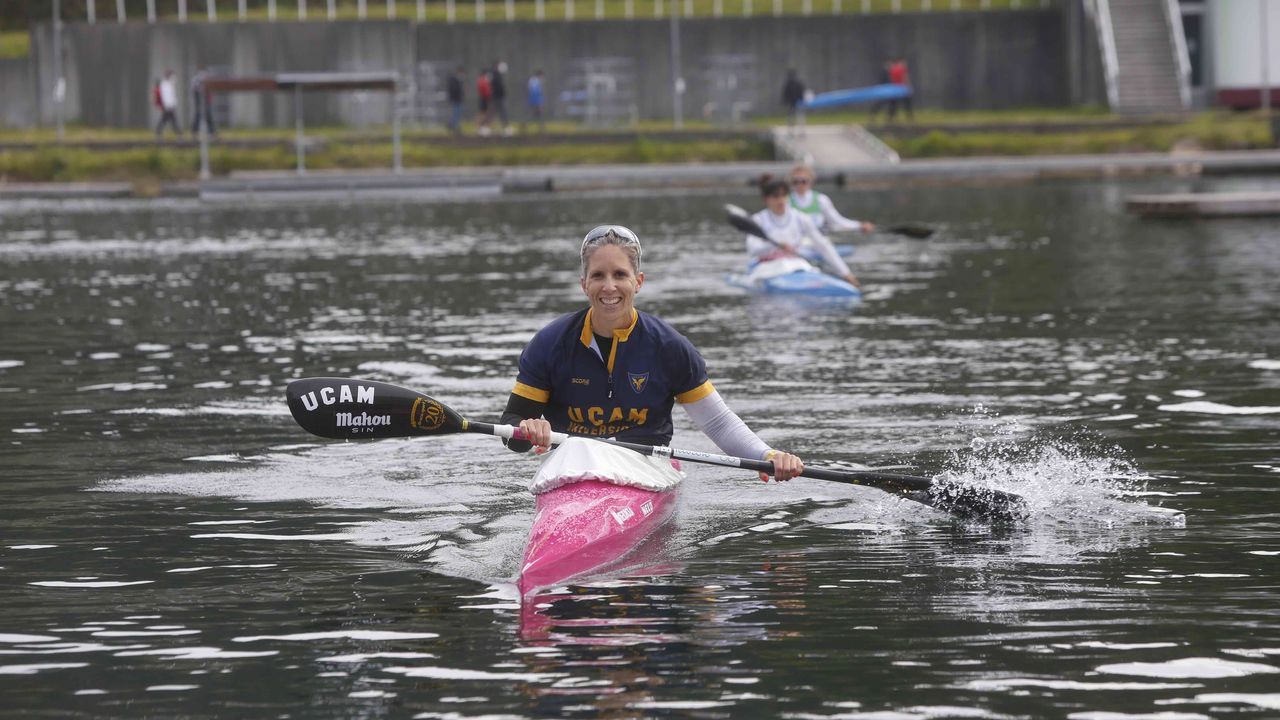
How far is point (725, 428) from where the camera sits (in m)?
10.3

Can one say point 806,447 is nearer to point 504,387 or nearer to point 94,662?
point 504,387

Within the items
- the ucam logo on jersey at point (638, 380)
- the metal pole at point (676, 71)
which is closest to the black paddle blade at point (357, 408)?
the ucam logo on jersey at point (638, 380)

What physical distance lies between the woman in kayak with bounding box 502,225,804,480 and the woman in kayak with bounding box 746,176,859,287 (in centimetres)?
1316

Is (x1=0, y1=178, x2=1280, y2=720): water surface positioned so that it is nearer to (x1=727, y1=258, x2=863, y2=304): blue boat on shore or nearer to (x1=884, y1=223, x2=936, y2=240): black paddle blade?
(x1=727, y1=258, x2=863, y2=304): blue boat on shore

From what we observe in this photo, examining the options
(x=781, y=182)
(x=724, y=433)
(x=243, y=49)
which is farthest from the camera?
(x=243, y=49)

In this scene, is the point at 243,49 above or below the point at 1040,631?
above

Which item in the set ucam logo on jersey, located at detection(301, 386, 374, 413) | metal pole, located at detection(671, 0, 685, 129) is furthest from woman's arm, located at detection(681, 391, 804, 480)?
metal pole, located at detection(671, 0, 685, 129)

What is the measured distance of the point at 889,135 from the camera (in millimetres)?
56312

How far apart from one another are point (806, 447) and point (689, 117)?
181ft

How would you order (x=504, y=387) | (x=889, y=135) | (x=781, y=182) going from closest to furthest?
(x=504, y=387) < (x=781, y=182) < (x=889, y=135)

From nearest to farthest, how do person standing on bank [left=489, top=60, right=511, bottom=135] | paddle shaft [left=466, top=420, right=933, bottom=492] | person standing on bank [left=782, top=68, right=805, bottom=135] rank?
paddle shaft [left=466, top=420, right=933, bottom=492] < person standing on bank [left=489, top=60, right=511, bottom=135] < person standing on bank [left=782, top=68, right=805, bottom=135]

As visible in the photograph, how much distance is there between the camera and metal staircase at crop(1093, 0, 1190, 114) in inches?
2408

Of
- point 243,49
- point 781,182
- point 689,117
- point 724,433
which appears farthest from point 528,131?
point 724,433

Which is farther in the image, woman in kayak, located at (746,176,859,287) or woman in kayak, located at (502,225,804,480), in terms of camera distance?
woman in kayak, located at (746,176,859,287)
